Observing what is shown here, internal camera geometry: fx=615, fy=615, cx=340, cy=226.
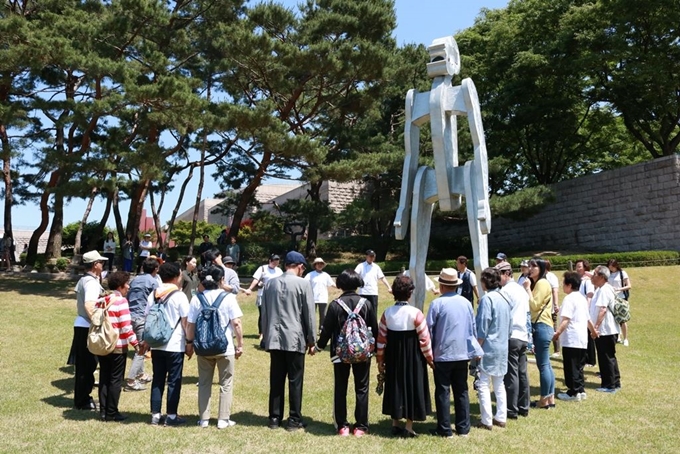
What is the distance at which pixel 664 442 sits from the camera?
5.41m

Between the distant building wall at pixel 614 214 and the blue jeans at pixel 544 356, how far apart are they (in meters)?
16.6

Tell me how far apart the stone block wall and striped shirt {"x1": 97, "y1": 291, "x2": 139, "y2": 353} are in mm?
19821

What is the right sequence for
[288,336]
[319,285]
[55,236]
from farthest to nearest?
[55,236] < [319,285] < [288,336]

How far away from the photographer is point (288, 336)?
5.54 meters

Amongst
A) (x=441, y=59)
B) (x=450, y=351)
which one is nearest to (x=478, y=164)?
(x=441, y=59)

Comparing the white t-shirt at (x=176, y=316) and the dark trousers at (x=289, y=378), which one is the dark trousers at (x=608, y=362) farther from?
the white t-shirt at (x=176, y=316)

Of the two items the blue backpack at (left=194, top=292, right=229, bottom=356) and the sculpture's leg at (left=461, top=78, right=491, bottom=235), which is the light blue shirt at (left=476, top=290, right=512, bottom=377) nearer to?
the blue backpack at (left=194, top=292, right=229, bottom=356)

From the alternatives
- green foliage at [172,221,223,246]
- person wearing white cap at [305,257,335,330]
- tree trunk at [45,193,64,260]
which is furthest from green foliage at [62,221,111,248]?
person wearing white cap at [305,257,335,330]

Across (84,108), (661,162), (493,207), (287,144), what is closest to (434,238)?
(493,207)

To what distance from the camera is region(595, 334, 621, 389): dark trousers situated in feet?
24.4

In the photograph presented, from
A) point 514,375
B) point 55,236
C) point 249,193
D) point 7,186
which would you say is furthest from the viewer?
point 249,193

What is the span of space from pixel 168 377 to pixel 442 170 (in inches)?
197

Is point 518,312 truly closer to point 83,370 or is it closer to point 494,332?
point 494,332

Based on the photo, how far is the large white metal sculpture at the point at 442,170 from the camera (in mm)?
8719
